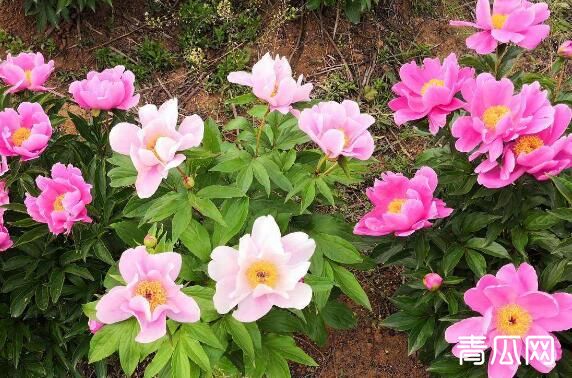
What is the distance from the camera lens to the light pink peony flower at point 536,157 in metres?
1.58

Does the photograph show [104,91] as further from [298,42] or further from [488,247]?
[298,42]

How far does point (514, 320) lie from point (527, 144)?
1.47 ft

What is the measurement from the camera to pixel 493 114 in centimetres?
165

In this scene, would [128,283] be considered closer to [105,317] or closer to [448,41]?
[105,317]

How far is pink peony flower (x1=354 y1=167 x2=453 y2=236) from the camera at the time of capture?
1.72 m

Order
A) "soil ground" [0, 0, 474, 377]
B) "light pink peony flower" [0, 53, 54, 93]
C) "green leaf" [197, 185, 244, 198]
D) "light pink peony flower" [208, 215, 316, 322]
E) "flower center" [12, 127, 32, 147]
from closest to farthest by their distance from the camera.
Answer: "light pink peony flower" [208, 215, 316, 322] → "green leaf" [197, 185, 244, 198] → "flower center" [12, 127, 32, 147] → "light pink peony flower" [0, 53, 54, 93] → "soil ground" [0, 0, 474, 377]

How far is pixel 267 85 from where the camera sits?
163 cm

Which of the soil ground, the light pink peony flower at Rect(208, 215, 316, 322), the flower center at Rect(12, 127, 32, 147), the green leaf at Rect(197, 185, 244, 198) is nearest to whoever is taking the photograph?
the light pink peony flower at Rect(208, 215, 316, 322)

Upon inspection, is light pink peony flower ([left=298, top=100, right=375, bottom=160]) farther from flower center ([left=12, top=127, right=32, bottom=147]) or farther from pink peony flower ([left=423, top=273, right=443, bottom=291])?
flower center ([left=12, top=127, right=32, bottom=147])

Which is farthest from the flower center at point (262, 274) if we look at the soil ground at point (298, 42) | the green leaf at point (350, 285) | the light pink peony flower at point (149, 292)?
the soil ground at point (298, 42)

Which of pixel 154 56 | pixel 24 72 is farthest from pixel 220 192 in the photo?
pixel 154 56

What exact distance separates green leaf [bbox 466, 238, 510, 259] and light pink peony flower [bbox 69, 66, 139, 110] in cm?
112

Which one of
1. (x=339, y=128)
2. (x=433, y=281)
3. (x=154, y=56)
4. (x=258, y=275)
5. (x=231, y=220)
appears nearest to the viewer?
(x=258, y=275)

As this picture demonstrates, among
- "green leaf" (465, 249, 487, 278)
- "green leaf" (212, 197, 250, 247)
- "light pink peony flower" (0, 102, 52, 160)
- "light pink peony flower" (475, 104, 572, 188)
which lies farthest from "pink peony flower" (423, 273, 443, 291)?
"light pink peony flower" (0, 102, 52, 160)
